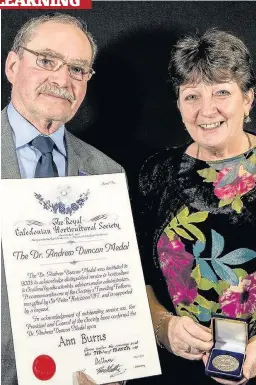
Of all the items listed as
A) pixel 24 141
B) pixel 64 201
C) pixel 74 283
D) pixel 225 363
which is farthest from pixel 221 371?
pixel 24 141

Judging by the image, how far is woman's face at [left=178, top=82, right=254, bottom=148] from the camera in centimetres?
202

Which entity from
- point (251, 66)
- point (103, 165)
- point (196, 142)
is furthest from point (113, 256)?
point (251, 66)

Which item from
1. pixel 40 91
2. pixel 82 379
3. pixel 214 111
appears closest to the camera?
pixel 82 379

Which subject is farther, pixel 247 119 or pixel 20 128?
pixel 247 119

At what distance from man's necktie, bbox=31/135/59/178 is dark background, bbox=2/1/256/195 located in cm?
10

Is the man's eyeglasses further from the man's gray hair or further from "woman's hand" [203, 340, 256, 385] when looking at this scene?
"woman's hand" [203, 340, 256, 385]

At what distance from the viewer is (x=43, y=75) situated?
1919mm

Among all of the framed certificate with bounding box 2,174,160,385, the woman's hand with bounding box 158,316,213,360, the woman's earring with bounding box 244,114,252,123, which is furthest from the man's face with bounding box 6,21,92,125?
the woman's hand with bounding box 158,316,213,360

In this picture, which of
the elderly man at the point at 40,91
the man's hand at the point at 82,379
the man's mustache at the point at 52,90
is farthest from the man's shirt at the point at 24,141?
the man's hand at the point at 82,379

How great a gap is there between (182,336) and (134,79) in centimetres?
91

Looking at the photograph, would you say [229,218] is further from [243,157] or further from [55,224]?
[55,224]

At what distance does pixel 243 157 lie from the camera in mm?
2068

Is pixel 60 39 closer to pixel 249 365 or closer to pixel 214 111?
pixel 214 111

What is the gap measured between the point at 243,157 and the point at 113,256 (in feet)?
1.93
